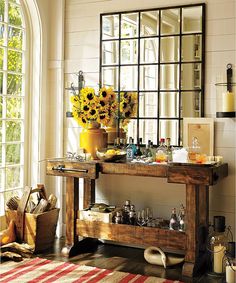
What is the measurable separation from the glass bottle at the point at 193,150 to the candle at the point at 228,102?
369 mm

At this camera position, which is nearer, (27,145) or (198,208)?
(198,208)

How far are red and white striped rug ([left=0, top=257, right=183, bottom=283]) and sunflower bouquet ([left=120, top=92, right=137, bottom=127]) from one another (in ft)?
4.66

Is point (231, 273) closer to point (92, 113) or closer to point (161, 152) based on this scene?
point (161, 152)

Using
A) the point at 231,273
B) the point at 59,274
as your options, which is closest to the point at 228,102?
the point at 231,273

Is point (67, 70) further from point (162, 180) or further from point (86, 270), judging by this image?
point (86, 270)

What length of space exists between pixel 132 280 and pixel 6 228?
1.53 meters

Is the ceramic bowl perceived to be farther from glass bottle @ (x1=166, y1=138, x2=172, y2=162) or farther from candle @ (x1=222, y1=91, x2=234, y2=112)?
candle @ (x1=222, y1=91, x2=234, y2=112)

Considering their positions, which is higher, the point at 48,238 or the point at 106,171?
the point at 106,171

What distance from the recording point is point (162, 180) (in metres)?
4.26

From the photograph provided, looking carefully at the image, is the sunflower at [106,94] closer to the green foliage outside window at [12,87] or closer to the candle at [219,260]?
the green foliage outside window at [12,87]

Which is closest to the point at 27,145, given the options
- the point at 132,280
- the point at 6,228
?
the point at 6,228

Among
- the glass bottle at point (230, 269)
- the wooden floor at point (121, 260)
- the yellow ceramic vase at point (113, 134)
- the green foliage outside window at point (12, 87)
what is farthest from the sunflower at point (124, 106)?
the glass bottle at point (230, 269)

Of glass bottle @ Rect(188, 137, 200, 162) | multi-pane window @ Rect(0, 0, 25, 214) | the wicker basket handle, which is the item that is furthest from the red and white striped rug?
glass bottle @ Rect(188, 137, 200, 162)

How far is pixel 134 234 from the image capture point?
3898 millimetres
